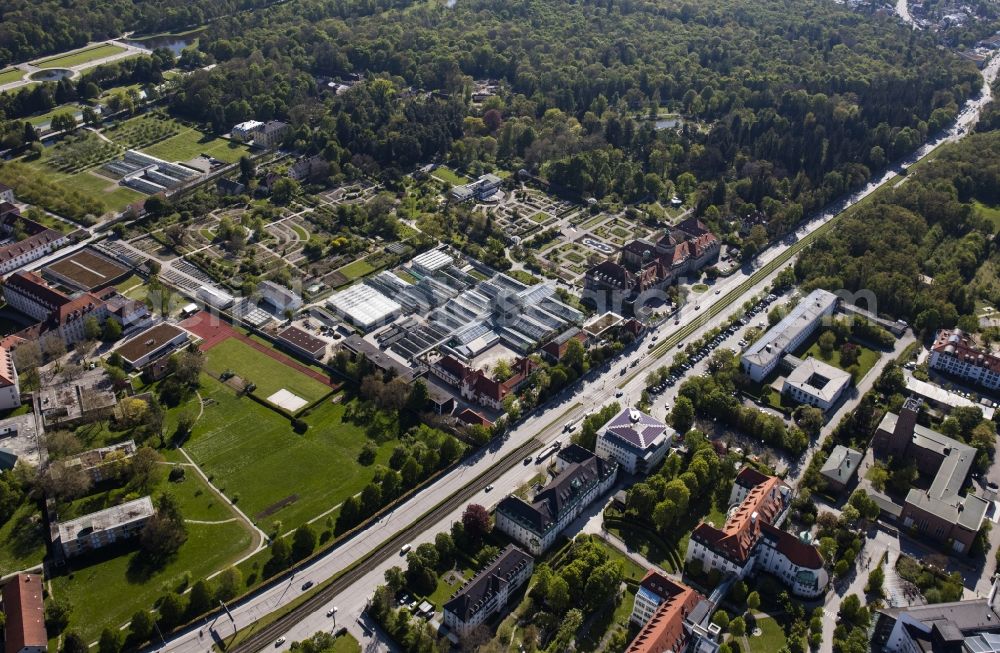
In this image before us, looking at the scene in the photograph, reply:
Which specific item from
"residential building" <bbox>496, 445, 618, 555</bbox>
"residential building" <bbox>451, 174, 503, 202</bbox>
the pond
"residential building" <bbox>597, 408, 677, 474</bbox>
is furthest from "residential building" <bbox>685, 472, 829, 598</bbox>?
the pond

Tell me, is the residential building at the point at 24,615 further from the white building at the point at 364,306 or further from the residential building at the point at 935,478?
the residential building at the point at 935,478

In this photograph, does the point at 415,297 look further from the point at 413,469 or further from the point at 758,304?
the point at 758,304

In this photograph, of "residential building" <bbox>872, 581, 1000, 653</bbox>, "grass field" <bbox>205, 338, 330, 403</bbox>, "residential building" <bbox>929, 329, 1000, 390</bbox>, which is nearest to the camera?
"residential building" <bbox>872, 581, 1000, 653</bbox>

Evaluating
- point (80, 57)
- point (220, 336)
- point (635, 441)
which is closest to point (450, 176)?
point (220, 336)

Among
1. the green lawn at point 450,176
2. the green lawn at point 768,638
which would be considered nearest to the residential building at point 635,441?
the green lawn at point 768,638

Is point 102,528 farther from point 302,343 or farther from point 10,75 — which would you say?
point 10,75

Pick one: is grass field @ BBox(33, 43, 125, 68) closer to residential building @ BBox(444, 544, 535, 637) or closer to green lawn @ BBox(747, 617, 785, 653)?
residential building @ BBox(444, 544, 535, 637)
